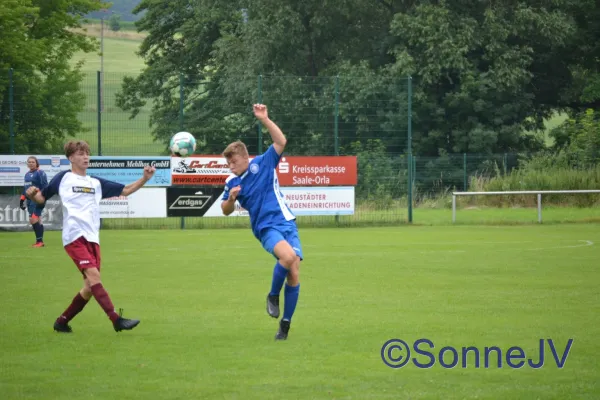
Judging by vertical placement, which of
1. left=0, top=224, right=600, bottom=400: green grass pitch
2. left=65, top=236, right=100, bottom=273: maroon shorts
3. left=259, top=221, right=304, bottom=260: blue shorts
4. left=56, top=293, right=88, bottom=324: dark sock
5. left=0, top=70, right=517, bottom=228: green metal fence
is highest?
left=0, top=70, right=517, bottom=228: green metal fence

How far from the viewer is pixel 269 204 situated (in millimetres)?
8945

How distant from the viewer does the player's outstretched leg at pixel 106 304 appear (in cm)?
895

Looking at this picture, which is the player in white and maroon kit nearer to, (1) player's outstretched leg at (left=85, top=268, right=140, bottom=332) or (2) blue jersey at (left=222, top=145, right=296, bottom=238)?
(1) player's outstretched leg at (left=85, top=268, right=140, bottom=332)

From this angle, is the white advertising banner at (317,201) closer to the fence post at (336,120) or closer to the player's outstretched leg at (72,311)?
the fence post at (336,120)

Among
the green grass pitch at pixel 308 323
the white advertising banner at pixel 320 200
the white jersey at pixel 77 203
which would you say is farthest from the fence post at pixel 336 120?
the white jersey at pixel 77 203

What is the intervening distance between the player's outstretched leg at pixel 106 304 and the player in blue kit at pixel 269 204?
54.6 inches

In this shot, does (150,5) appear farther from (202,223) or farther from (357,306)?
(357,306)

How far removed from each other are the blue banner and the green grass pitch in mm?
5897

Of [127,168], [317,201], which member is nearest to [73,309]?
[127,168]

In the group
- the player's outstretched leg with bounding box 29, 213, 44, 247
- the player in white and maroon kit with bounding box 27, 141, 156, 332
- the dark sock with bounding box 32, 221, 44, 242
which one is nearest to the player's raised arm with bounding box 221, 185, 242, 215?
the player in white and maroon kit with bounding box 27, 141, 156, 332

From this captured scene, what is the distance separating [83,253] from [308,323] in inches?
95.3

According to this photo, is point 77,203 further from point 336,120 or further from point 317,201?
point 336,120

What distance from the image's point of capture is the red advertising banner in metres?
24.7

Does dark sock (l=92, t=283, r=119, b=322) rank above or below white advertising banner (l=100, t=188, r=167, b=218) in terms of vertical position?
below
